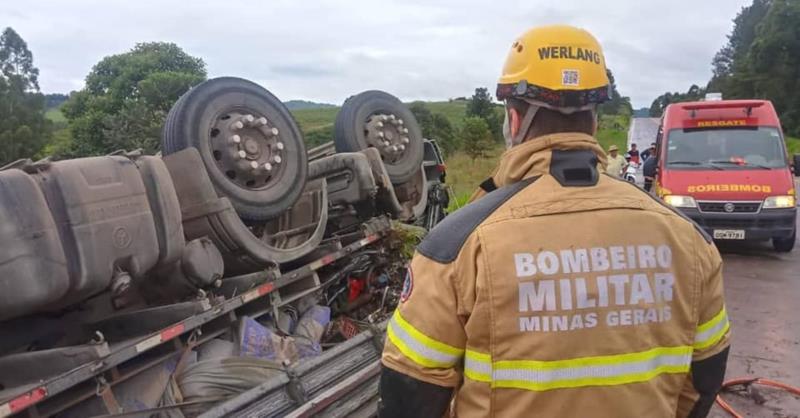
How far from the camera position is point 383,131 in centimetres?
590

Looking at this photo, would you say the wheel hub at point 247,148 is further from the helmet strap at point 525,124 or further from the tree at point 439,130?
the tree at point 439,130

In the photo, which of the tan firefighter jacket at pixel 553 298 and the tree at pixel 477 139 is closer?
the tan firefighter jacket at pixel 553 298

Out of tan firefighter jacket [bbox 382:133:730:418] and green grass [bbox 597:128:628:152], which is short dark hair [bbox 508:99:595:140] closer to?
tan firefighter jacket [bbox 382:133:730:418]

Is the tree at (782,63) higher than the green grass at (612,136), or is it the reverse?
A: the tree at (782,63)

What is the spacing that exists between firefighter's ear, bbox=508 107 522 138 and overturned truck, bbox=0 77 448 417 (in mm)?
1936

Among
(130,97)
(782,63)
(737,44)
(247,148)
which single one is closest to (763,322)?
(247,148)

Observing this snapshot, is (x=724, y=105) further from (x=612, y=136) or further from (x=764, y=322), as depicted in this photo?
(x=612, y=136)

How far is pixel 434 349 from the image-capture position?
1479mm

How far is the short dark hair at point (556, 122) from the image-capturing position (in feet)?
5.27

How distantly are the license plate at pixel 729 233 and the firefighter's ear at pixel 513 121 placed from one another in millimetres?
7754

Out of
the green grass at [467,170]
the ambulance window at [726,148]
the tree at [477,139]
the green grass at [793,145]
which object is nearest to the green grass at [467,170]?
the green grass at [467,170]

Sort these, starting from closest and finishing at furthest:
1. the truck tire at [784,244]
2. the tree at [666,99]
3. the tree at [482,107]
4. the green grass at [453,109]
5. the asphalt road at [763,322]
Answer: the asphalt road at [763,322], the truck tire at [784,244], the tree at [482,107], the green grass at [453,109], the tree at [666,99]

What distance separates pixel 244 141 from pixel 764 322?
190 inches

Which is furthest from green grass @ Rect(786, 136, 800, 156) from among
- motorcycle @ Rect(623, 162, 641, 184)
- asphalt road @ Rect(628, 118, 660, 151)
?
motorcycle @ Rect(623, 162, 641, 184)
